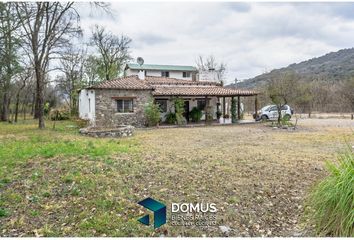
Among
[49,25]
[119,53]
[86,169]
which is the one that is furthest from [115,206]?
[119,53]

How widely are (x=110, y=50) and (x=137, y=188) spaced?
33.2 metres

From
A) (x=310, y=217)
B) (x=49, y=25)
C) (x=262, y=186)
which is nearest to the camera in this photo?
(x=310, y=217)

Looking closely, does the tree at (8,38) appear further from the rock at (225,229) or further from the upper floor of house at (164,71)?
the upper floor of house at (164,71)

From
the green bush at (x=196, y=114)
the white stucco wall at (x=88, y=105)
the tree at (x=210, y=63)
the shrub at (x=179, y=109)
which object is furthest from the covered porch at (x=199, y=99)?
the tree at (x=210, y=63)

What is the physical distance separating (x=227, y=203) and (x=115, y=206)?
1808mm

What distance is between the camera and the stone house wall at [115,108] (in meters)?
19.2

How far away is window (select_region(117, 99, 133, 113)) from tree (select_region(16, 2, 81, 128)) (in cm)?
480

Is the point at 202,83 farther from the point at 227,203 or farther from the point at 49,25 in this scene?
the point at 227,203

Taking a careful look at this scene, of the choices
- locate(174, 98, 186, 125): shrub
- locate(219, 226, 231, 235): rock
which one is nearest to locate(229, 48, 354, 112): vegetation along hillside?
locate(174, 98, 186, 125): shrub

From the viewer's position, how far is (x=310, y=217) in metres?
4.10

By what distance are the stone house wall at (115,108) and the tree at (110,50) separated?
15541mm

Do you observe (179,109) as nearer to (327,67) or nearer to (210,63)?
(210,63)

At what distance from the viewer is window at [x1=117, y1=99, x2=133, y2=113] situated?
Answer: 2002 centimetres

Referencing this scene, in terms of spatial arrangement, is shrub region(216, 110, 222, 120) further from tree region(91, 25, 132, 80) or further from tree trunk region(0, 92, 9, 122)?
tree trunk region(0, 92, 9, 122)
